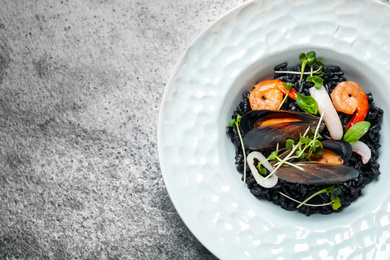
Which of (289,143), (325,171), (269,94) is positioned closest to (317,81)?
(269,94)

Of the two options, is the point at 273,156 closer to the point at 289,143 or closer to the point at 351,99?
the point at 289,143

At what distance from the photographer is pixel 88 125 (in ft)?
7.52

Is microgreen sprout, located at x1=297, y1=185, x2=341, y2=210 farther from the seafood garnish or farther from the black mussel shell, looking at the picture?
the seafood garnish

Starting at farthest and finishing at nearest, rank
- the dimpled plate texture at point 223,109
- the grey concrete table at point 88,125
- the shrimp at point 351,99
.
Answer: the grey concrete table at point 88,125
the shrimp at point 351,99
the dimpled plate texture at point 223,109

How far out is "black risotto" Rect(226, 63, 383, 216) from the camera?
1923mm

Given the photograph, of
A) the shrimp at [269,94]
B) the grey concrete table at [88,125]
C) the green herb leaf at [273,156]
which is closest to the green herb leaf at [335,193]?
the green herb leaf at [273,156]

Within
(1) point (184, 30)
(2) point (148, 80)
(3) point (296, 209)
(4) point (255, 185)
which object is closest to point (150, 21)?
(1) point (184, 30)

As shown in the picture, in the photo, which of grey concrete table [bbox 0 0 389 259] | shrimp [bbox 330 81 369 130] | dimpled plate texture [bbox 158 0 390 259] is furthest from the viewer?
grey concrete table [bbox 0 0 389 259]

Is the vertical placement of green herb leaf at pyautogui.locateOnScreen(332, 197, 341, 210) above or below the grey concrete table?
above

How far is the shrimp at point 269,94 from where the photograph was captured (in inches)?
76.1

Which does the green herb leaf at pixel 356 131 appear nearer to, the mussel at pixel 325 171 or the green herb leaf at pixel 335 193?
the mussel at pixel 325 171

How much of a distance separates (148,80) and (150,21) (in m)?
0.37

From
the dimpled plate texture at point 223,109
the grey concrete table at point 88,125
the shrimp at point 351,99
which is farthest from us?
the grey concrete table at point 88,125

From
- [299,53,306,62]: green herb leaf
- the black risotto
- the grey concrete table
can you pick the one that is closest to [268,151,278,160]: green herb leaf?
the black risotto
